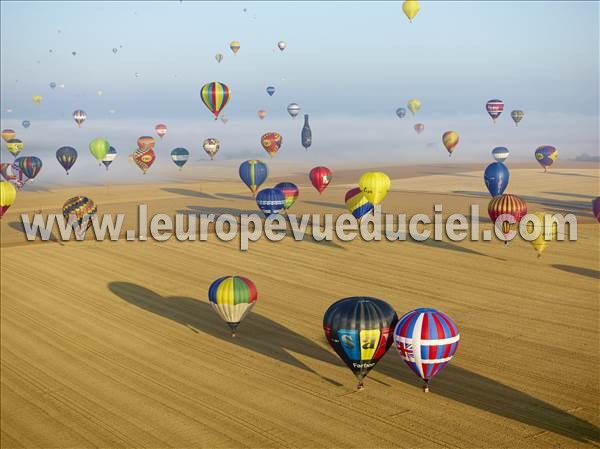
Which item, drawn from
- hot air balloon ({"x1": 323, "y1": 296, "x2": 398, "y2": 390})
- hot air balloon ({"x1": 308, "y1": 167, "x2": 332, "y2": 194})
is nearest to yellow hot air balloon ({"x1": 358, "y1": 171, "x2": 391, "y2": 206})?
hot air balloon ({"x1": 308, "y1": 167, "x2": 332, "y2": 194})

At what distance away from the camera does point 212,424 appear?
77.8 ft

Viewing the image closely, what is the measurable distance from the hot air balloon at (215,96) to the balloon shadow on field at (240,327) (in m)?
41.1

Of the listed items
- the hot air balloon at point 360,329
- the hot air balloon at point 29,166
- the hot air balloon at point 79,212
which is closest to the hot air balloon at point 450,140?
the hot air balloon at point 29,166

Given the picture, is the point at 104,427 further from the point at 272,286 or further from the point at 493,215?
the point at 493,215

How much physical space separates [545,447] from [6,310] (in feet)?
85.4

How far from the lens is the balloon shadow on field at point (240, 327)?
29766 mm

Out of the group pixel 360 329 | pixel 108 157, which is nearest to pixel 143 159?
pixel 108 157

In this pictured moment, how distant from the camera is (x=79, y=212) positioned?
168ft

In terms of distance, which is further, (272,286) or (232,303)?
(272,286)

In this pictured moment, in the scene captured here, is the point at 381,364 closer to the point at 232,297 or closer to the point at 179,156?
the point at 232,297

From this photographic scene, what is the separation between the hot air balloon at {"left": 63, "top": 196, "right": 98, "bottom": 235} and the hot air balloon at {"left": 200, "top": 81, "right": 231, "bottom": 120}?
2884 cm

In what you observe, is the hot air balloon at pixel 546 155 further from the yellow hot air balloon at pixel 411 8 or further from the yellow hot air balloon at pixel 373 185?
the yellow hot air balloon at pixel 373 185

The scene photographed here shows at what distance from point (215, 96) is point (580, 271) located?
46.7 metres

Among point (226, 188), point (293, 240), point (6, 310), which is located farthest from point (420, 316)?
point (226, 188)
